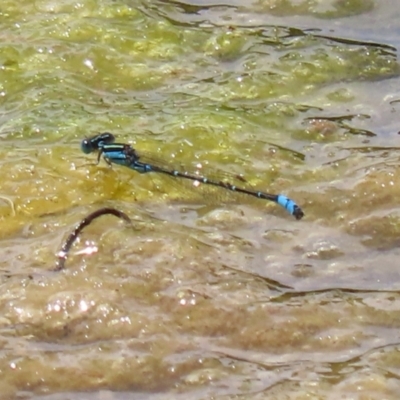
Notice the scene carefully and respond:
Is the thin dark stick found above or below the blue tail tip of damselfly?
below

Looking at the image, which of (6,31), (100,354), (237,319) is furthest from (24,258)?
(6,31)

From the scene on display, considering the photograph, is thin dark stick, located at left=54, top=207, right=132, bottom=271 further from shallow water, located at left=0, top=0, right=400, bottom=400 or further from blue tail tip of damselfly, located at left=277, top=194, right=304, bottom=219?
blue tail tip of damselfly, located at left=277, top=194, right=304, bottom=219

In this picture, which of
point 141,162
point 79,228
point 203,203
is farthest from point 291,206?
point 79,228

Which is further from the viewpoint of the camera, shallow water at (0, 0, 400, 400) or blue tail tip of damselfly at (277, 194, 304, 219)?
blue tail tip of damselfly at (277, 194, 304, 219)

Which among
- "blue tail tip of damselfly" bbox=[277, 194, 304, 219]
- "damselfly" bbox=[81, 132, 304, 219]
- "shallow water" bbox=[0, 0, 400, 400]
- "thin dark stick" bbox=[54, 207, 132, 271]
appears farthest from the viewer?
"damselfly" bbox=[81, 132, 304, 219]

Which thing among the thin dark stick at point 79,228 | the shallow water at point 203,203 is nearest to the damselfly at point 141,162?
the shallow water at point 203,203

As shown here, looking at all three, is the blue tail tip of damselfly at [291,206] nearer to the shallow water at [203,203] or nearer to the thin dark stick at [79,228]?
the shallow water at [203,203]

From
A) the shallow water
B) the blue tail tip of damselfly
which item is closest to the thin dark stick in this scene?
the shallow water
